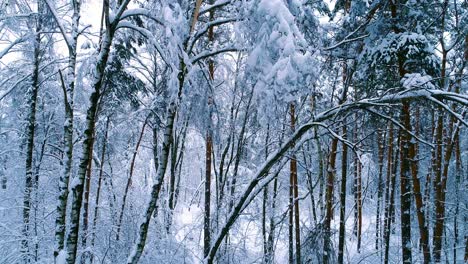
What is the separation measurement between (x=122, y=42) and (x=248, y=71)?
764cm

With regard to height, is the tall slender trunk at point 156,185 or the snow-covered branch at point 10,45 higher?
the snow-covered branch at point 10,45

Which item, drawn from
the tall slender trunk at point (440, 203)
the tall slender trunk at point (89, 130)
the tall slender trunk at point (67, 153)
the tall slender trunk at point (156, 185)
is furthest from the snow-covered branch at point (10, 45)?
the tall slender trunk at point (440, 203)

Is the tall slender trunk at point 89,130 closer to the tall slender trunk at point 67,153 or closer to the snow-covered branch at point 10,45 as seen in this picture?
the tall slender trunk at point 67,153

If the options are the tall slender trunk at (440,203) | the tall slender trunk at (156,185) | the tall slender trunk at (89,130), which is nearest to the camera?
the tall slender trunk at (89,130)

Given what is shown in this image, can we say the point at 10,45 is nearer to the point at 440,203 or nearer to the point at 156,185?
the point at 156,185

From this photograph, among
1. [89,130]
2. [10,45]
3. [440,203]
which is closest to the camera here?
[89,130]

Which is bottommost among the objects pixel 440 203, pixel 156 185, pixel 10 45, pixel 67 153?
pixel 440 203

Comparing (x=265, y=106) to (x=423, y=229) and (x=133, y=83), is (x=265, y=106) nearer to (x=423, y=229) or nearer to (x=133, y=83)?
(x=423, y=229)

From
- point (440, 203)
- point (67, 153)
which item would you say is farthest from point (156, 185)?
point (440, 203)

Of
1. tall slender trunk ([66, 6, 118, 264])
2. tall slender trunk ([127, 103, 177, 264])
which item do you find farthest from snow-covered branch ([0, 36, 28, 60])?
tall slender trunk ([127, 103, 177, 264])

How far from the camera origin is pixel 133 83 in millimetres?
11812

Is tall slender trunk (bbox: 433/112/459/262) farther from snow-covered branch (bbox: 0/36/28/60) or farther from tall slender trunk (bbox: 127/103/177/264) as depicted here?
snow-covered branch (bbox: 0/36/28/60)

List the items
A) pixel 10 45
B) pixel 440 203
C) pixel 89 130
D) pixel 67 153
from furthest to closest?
1. pixel 440 203
2. pixel 10 45
3. pixel 67 153
4. pixel 89 130

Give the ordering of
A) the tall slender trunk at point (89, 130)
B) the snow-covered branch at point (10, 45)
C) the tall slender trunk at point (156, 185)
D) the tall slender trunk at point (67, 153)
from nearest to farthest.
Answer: the tall slender trunk at point (89, 130) → the tall slender trunk at point (156, 185) → the tall slender trunk at point (67, 153) → the snow-covered branch at point (10, 45)
